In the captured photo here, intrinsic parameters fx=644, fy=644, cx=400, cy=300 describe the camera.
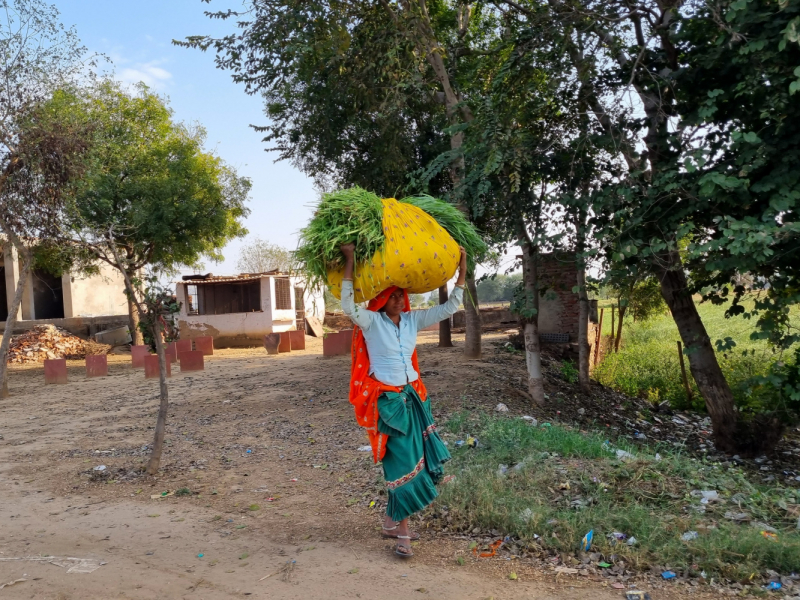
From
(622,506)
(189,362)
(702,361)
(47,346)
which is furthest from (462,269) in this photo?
(47,346)

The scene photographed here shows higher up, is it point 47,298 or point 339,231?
point 47,298

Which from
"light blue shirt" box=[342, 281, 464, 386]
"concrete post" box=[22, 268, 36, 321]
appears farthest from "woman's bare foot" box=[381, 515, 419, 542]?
"concrete post" box=[22, 268, 36, 321]

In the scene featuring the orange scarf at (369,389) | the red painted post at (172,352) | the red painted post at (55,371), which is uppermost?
the orange scarf at (369,389)

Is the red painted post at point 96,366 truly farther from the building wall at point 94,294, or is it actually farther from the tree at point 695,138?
the tree at point 695,138

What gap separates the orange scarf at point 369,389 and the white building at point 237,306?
15.7m

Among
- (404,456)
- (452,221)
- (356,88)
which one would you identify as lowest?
(404,456)

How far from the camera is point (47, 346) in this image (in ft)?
61.6

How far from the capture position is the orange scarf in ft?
12.7

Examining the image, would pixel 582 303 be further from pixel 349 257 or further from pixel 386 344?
pixel 349 257

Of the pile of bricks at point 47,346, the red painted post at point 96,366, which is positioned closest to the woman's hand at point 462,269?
the red painted post at point 96,366

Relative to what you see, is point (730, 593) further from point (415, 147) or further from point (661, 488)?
point (415, 147)

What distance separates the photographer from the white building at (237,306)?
829 inches

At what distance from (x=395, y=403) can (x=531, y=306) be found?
173 inches

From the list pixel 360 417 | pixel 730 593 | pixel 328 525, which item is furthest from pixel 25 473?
pixel 730 593
